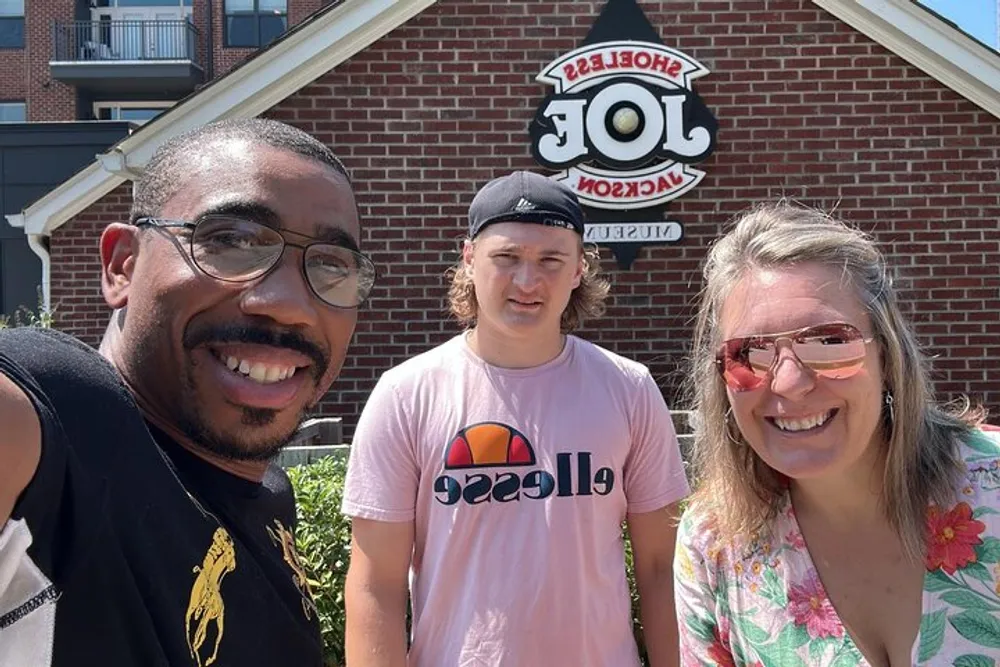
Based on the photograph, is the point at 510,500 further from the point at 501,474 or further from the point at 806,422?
the point at 806,422

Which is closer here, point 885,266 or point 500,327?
point 885,266

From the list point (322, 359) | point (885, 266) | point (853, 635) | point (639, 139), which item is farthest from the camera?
point (639, 139)

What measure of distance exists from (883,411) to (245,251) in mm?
1285

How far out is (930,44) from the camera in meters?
6.25

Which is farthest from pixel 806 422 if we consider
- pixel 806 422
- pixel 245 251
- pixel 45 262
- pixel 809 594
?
pixel 45 262

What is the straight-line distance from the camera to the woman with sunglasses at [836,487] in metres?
1.71

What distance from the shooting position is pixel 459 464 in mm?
2334

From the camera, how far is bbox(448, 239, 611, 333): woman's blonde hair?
2.74 m

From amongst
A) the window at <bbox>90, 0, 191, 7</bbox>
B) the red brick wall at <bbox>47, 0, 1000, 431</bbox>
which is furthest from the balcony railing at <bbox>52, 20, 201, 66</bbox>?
the red brick wall at <bbox>47, 0, 1000, 431</bbox>

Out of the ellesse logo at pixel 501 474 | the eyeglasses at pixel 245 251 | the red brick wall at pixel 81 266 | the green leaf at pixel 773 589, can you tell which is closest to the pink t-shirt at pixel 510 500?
the ellesse logo at pixel 501 474

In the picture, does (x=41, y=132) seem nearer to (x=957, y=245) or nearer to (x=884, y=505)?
(x=957, y=245)

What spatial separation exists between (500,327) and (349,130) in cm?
442

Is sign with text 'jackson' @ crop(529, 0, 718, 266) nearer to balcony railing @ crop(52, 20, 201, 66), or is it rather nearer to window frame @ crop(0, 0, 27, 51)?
balcony railing @ crop(52, 20, 201, 66)

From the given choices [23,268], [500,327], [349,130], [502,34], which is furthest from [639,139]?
[23,268]
